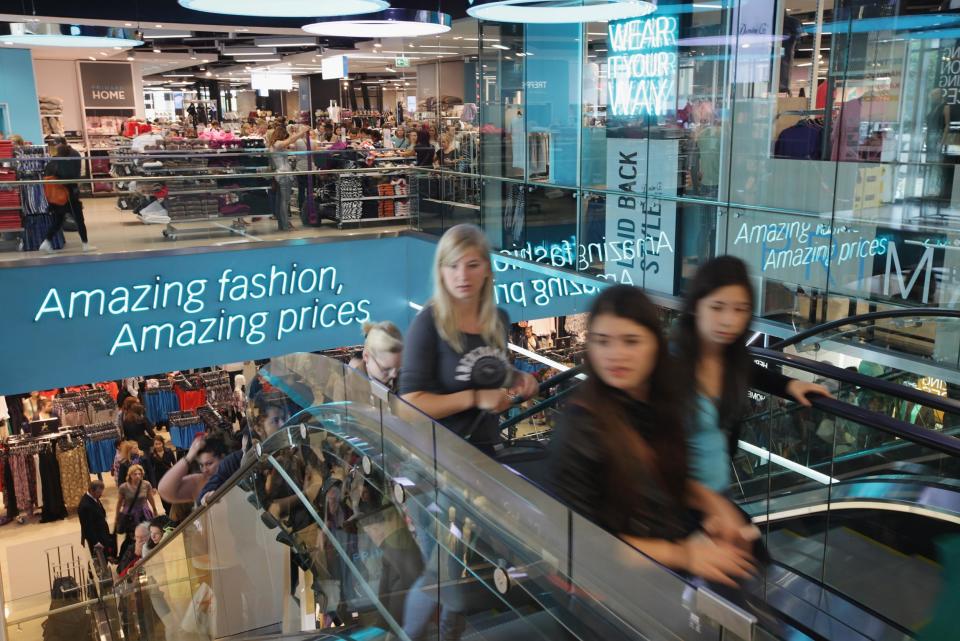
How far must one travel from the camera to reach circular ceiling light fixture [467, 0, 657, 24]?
17.3 ft

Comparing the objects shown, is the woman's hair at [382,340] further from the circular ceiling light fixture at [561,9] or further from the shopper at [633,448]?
the circular ceiling light fixture at [561,9]

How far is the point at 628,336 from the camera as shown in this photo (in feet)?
7.14

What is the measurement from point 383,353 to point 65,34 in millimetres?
6059

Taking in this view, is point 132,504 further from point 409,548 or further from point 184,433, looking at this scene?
point 409,548

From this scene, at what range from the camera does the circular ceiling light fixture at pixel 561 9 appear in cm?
528

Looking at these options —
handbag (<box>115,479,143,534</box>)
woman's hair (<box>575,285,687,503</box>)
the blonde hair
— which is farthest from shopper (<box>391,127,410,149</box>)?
woman's hair (<box>575,285,687,503</box>)

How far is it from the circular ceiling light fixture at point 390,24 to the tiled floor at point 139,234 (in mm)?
3860

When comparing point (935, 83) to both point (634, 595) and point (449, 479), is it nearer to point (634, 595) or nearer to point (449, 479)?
point (449, 479)

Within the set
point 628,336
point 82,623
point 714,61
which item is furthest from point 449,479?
point 82,623

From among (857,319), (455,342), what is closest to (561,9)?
(857,319)

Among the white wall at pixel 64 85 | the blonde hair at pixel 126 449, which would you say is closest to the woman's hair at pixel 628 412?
the blonde hair at pixel 126 449

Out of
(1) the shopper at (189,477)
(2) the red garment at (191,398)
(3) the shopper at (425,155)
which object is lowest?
(2) the red garment at (191,398)

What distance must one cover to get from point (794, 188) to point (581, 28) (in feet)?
12.6

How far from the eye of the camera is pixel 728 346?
2762 millimetres
